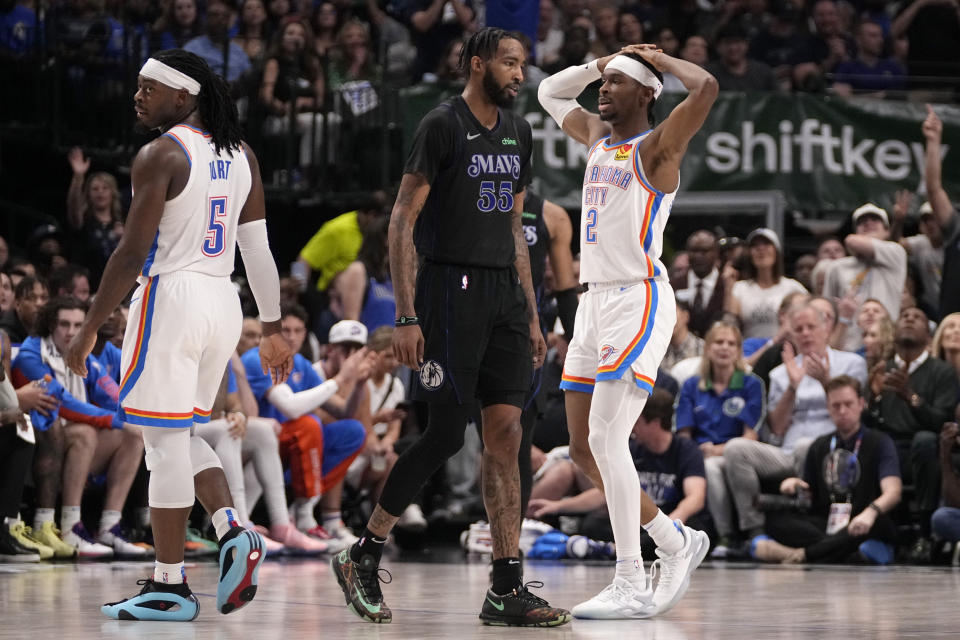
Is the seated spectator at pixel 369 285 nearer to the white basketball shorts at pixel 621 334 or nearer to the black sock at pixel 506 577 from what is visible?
the white basketball shorts at pixel 621 334

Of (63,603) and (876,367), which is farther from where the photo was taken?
(876,367)

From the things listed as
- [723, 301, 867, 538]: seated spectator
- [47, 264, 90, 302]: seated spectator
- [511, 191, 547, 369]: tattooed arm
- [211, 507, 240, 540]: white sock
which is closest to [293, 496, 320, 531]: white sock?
[47, 264, 90, 302]: seated spectator

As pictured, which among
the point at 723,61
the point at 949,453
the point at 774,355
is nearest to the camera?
the point at 949,453

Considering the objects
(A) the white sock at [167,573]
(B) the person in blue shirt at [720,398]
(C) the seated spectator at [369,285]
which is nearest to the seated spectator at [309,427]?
(C) the seated spectator at [369,285]

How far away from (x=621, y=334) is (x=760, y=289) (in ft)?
18.9

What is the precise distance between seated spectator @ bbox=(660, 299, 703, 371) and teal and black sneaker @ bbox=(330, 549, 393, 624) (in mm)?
5708

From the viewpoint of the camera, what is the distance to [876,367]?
32.9 feet

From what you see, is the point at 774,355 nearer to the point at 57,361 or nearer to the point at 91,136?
the point at 57,361

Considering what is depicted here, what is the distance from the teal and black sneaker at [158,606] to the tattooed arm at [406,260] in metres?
1.18

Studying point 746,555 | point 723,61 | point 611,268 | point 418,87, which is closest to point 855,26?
point 723,61

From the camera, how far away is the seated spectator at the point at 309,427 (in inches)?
395

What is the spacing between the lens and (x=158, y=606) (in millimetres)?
5535

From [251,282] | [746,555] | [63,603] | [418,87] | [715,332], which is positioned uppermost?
[418,87]

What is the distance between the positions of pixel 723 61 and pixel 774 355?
405cm
